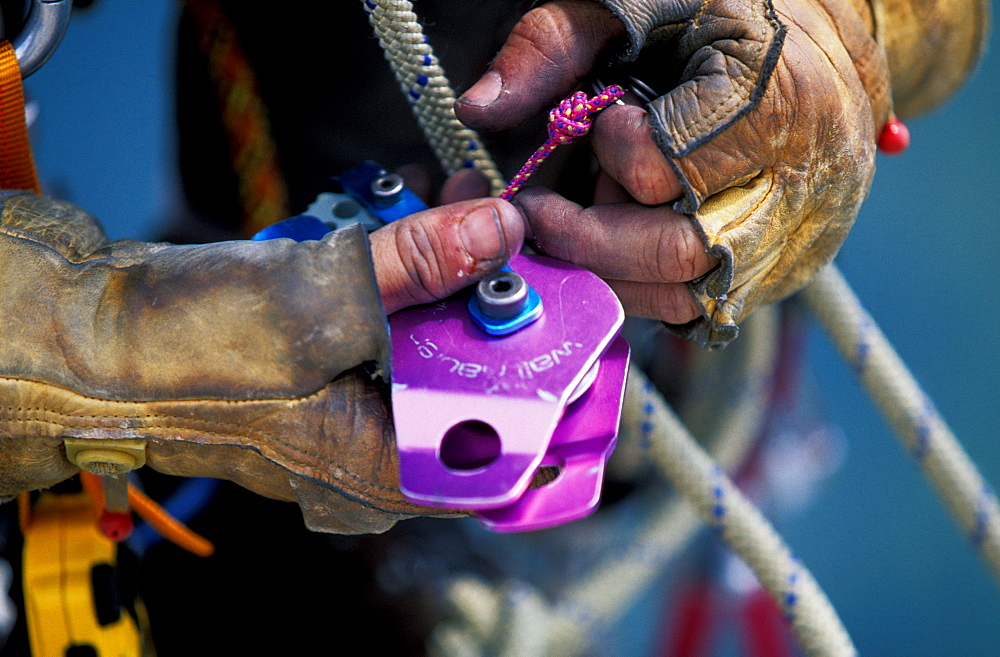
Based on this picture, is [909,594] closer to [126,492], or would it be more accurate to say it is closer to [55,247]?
[126,492]

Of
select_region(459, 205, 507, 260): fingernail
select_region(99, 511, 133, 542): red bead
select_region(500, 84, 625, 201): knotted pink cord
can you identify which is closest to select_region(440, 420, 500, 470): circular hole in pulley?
select_region(459, 205, 507, 260): fingernail

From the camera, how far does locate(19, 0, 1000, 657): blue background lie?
1.77 meters

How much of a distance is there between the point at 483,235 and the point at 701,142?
0.15m

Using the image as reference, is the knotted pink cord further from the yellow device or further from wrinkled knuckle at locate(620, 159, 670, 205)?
the yellow device

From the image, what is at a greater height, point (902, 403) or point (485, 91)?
point (485, 91)

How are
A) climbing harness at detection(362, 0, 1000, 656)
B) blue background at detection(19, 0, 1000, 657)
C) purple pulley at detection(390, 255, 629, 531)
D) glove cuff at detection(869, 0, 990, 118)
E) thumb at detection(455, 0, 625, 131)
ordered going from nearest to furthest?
purple pulley at detection(390, 255, 629, 531), thumb at detection(455, 0, 625, 131), glove cuff at detection(869, 0, 990, 118), climbing harness at detection(362, 0, 1000, 656), blue background at detection(19, 0, 1000, 657)

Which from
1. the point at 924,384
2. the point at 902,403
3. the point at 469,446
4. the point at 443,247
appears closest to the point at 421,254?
the point at 443,247

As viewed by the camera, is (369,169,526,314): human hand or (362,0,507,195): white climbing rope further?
(362,0,507,195): white climbing rope

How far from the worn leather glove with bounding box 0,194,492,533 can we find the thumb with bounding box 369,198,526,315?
0.08 ft

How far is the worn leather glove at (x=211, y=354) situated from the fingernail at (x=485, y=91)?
0.14 m

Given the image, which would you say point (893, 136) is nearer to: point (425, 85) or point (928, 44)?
point (928, 44)

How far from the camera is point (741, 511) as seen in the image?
3.32ft

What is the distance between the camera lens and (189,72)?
945mm

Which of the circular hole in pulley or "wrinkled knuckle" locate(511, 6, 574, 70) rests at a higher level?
"wrinkled knuckle" locate(511, 6, 574, 70)
